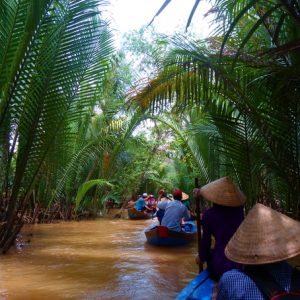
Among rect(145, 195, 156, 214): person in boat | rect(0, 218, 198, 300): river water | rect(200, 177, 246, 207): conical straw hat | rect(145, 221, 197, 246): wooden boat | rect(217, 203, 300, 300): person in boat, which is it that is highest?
rect(200, 177, 246, 207): conical straw hat

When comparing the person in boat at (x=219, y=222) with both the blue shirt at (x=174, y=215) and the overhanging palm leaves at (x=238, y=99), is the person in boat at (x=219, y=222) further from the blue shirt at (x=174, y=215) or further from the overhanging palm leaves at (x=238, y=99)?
the blue shirt at (x=174, y=215)

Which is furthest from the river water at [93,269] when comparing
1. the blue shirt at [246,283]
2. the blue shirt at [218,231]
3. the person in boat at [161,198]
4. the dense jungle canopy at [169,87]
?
the blue shirt at [246,283]

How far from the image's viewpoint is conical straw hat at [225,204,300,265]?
2154mm

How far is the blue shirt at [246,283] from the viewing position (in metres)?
2.00

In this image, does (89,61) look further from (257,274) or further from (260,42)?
(257,274)

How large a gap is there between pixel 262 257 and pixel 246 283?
0.57ft

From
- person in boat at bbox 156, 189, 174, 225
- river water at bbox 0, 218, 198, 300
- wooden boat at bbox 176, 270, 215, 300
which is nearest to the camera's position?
wooden boat at bbox 176, 270, 215, 300

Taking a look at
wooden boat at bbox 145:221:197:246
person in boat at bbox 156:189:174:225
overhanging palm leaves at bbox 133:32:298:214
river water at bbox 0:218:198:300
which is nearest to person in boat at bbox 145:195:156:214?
person in boat at bbox 156:189:174:225

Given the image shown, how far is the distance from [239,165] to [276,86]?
6.20 feet

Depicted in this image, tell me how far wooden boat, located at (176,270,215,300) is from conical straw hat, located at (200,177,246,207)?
2.36ft

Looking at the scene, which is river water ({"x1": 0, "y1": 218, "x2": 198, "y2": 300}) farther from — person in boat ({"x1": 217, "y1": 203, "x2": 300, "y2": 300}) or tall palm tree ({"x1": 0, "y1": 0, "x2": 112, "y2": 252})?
person in boat ({"x1": 217, "y1": 203, "x2": 300, "y2": 300})

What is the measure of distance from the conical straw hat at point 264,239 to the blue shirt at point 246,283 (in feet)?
0.16

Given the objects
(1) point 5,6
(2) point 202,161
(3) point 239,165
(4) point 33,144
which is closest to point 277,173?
(3) point 239,165

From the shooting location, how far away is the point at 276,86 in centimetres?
497
